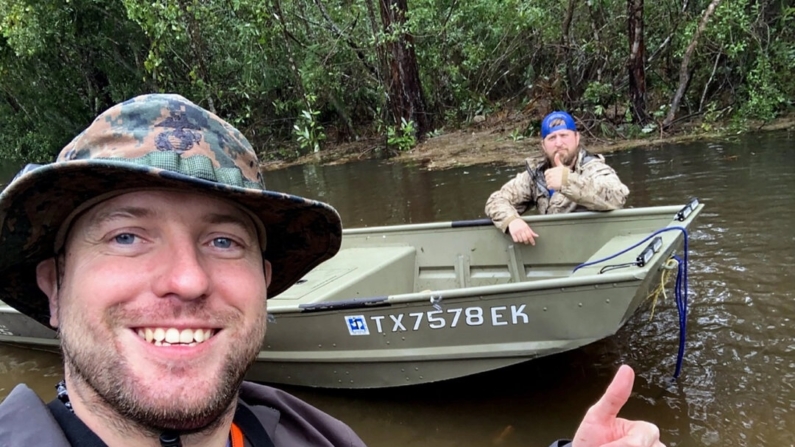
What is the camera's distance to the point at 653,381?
4.19 metres

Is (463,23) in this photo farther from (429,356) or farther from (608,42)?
(429,356)

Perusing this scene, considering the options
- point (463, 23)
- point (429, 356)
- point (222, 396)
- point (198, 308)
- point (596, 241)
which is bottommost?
point (429, 356)

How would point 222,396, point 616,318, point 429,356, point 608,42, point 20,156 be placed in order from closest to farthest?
point 222,396
point 616,318
point 429,356
point 608,42
point 20,156

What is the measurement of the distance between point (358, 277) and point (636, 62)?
1005 centimetres

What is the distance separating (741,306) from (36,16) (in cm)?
1799

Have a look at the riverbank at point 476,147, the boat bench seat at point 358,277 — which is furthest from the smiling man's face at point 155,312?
the riverbank at point 476,147

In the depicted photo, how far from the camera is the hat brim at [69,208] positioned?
1258 mm

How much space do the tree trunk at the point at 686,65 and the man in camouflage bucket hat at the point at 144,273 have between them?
39.6ft

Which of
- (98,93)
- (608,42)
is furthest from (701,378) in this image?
(98,93)

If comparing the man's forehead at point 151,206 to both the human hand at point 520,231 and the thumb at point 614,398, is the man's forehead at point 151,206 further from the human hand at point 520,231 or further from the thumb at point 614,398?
the human hand at point 520,231

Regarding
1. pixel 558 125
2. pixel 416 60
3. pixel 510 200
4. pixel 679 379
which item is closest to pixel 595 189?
pixel 558 125

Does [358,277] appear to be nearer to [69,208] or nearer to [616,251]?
[616,251]

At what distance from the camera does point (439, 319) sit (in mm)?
3811

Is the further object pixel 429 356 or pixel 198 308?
pixel 429 356
